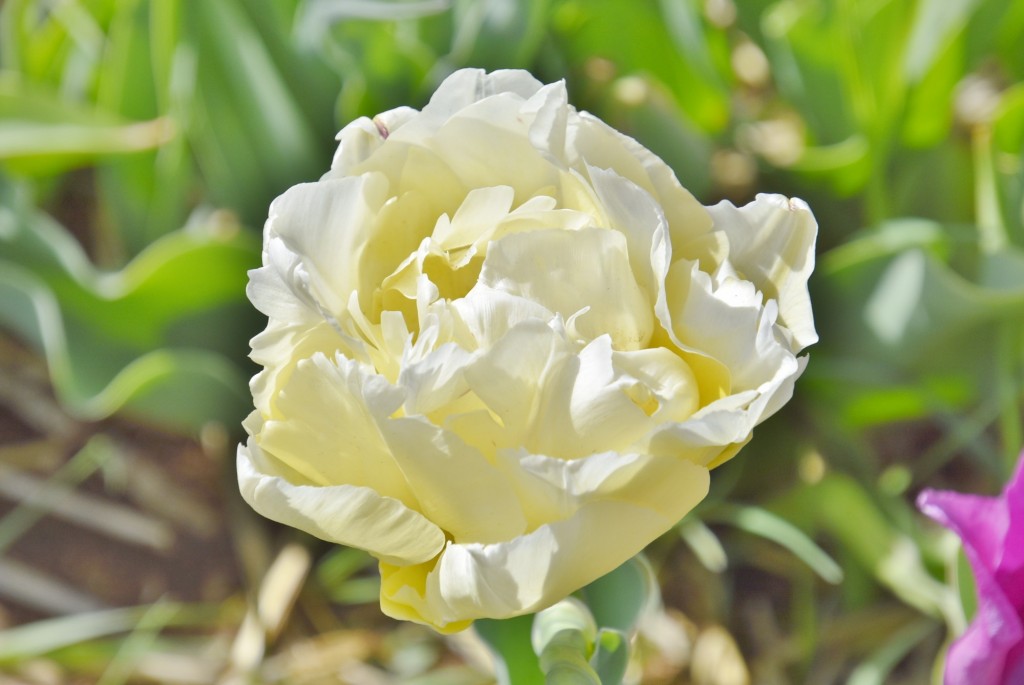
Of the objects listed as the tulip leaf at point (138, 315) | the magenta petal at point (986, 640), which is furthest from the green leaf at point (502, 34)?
the magenta petal at point (986, 640)

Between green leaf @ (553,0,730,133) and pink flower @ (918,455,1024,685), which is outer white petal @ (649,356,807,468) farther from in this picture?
green leaf @ (553,0,730,133)

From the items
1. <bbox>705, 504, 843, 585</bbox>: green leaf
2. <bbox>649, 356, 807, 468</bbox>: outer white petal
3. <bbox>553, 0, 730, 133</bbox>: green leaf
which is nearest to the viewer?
<bbox>649, 356, 807, 468</bbox>: outer white petal

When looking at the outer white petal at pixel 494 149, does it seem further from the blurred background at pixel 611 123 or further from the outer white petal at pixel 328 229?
the blurred background at pixel 611 123

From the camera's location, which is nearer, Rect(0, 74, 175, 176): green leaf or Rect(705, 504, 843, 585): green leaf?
Rect(705, 504, 843, 585): green leaf

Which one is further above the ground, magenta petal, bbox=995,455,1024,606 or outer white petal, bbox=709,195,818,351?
outer white petal, bbox=709,195,818,351

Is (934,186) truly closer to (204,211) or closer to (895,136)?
(895,136)

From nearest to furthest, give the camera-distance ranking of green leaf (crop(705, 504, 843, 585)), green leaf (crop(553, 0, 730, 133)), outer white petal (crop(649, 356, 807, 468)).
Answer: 1. outer white petal (crop(649, 356, 807, 468))
2. green leaf (crop(705, 504, 843, 585))
3. green leaf (crop(553, 0, 730, 133))

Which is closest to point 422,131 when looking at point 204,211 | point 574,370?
point 574,370

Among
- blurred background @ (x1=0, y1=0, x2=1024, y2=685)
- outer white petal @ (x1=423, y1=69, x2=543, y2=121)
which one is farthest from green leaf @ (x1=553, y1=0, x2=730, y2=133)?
outer white petal @ (x1=423, y1=69, x2=543, y2=121)
